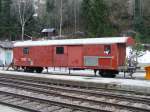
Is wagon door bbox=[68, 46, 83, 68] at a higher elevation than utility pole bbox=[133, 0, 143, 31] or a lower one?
lower

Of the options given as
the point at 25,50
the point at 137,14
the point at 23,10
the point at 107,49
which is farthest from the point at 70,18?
the point at 107,49

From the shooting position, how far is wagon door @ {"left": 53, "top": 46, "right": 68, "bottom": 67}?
3347 centimetres

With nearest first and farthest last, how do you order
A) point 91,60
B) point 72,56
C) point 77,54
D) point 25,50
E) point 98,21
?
→ point 91,60, point 77,54, point 72,56, point 25,50, point 98,21

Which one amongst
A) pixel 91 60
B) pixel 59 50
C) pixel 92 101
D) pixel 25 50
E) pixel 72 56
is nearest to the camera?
pixel 92 101

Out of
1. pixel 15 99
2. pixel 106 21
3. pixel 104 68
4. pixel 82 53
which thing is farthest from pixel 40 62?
pixel 106 21

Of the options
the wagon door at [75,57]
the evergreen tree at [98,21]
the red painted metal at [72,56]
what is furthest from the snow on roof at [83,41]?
the evergreen tree at [98,21]

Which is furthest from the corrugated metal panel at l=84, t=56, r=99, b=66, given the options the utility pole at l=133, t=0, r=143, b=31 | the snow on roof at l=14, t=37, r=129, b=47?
the utility pole at l=133, t=0, r=143, b=31

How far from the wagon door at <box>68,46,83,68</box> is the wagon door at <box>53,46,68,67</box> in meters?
0.48

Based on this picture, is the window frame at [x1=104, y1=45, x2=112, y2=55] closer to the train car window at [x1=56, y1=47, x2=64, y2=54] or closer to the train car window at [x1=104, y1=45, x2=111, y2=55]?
the train car window at [x1=104, y1=45, x2=111, y2=55]

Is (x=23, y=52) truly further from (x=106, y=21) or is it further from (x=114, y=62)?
(x=106, y=21)

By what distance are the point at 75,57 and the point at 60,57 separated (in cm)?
192

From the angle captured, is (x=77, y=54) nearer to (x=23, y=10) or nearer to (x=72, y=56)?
(x=72, y=56)

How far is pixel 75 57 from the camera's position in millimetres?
32500

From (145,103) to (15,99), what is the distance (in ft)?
18.7
